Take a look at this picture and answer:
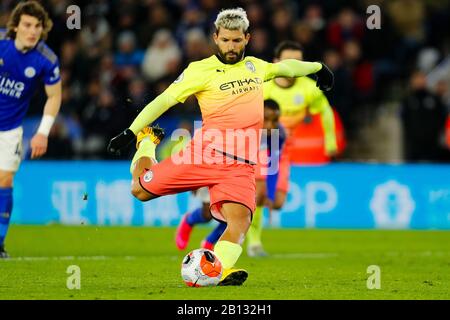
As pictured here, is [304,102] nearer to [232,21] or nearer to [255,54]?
[255,54]

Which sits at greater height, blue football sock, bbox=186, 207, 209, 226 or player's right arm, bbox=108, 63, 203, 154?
player's right arm, bbox=108, 63, 203, 154

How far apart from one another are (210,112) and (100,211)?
29.0 ft

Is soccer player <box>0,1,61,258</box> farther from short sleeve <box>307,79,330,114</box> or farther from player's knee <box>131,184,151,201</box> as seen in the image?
short sleeve <box>307,79,330,114</box>

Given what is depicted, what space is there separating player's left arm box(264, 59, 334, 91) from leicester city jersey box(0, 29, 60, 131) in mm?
2814

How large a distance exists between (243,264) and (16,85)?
297 centimetres

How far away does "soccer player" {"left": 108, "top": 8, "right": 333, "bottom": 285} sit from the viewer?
979 centimetres

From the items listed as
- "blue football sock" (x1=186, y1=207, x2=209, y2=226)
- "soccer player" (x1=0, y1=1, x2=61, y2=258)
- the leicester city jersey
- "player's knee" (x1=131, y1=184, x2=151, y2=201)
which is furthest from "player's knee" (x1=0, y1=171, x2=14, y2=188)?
"player's knee" (x1=131, y1=184, x2=151, y2=201)

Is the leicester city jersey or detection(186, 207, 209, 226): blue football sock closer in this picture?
the leicester city jersey

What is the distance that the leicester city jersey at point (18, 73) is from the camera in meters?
12.1

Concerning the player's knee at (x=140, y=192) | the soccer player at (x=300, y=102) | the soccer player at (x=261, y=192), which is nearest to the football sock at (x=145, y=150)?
the player's knee at (x=140, y=192)

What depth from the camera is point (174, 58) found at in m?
20.6
